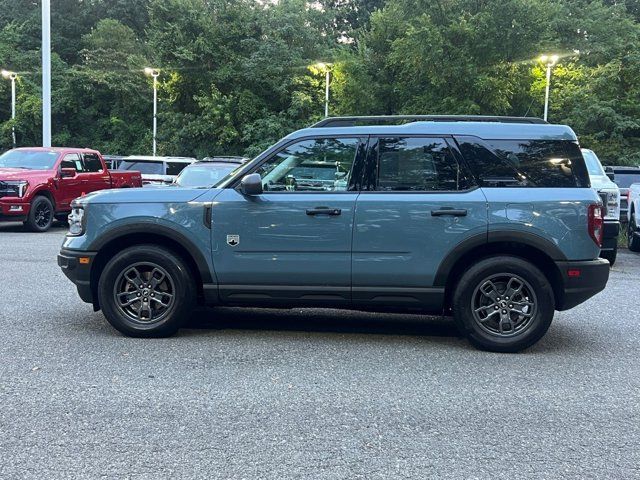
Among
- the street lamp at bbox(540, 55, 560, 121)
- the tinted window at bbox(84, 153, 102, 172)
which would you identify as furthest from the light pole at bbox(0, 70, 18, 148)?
the street lamp at bbox(540, 55, 560, 121)

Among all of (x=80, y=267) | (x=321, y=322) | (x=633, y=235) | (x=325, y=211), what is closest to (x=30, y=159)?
(x=80, y=267)

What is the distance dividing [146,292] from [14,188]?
9.93 meters

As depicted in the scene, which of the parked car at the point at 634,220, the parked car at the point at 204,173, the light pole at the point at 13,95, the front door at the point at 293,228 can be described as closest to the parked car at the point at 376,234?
the front door at the point at 293,228

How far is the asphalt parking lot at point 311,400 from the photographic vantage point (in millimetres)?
3520

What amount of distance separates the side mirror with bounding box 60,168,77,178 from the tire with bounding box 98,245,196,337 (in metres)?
10.4

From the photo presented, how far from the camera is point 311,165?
583cm

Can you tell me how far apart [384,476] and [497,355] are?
8.34 feet

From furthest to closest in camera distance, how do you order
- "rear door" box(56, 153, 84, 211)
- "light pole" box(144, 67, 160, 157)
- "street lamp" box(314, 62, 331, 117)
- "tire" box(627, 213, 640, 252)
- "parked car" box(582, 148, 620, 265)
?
"light pole" box(144, 67, 160, 157)
"street lamp" box(314, 62, 331, 117)
"rear door" box(56, 153, 84, 211)
"tire" box(627, 213, 640, 252)
"parked car" box(582, 148, 620, 265)

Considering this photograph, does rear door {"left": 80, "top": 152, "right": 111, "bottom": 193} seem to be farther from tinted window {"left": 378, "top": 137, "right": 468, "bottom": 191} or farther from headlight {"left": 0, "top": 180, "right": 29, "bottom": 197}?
tinted window {"left": 378, "top": 137, "right": 468, "bottom": 191}

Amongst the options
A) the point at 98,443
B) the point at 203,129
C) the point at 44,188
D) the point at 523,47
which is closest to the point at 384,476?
the point at 98,443

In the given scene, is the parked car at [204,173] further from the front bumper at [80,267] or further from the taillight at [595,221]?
the taillight at [595,221]

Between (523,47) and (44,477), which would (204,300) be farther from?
(523,47)

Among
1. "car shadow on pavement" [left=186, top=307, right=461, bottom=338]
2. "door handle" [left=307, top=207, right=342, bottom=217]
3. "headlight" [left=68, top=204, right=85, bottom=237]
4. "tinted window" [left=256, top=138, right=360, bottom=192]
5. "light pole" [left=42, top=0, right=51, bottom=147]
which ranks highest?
"light pole" [left=42, top=0, right=51, bottom=147]

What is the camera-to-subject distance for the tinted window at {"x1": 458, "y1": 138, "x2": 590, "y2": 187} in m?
5.57
